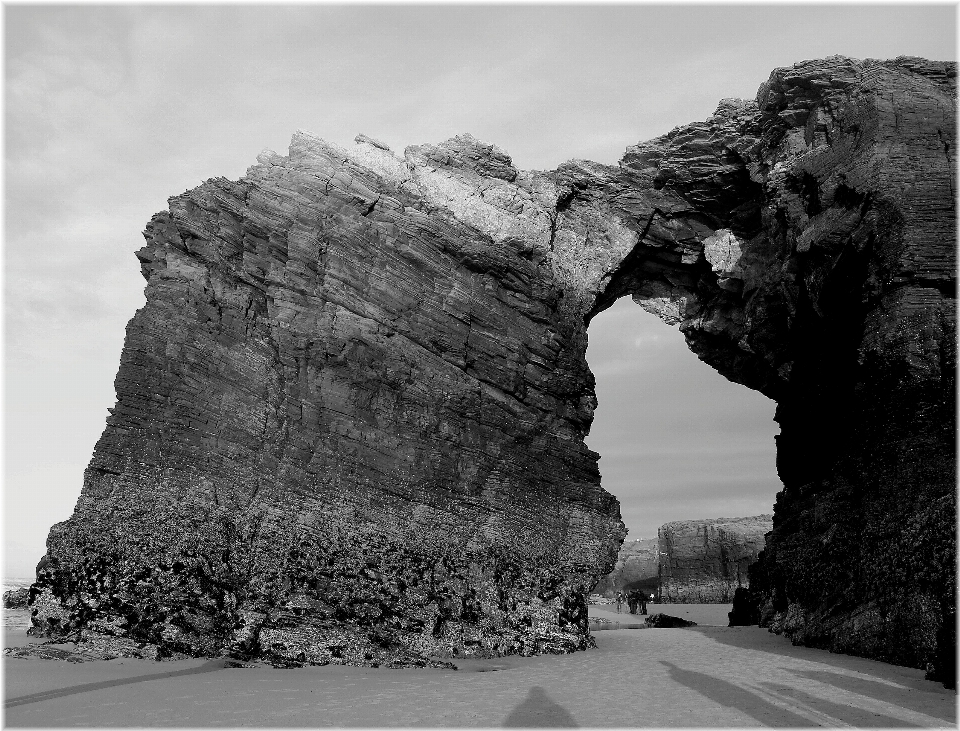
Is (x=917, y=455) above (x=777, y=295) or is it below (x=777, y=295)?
below

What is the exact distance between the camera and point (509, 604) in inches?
767

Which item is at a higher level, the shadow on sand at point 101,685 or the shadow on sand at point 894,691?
the shadow on sand at point 894,691

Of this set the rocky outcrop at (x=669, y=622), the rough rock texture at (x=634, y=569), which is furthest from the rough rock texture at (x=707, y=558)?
the rocky outcrop at (x=669, y=622)

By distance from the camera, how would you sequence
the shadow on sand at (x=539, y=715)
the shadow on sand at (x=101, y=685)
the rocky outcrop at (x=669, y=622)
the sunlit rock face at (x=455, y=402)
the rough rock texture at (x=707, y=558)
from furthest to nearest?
the rough rock texture at (x=707, y=558)
the rocky outcrop at (x=669, y=622)
the sunlit rock face at (x=455, y=402)
the shadow on sand at (x=101, y=685)
the shadow on sand at (x=539, y=715)

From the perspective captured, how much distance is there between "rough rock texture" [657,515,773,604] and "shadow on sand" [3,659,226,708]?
127 feet

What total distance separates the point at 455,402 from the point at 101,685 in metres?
10.8

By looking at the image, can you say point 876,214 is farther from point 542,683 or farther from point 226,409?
point 226,409

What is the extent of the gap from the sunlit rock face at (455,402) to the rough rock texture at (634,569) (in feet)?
102

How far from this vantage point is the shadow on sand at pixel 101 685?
1200cm

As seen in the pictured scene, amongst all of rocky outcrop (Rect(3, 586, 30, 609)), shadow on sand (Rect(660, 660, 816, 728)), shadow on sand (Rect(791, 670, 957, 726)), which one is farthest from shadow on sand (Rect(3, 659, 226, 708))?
rocky outcrop (Rect(3, 586, 30, 609))

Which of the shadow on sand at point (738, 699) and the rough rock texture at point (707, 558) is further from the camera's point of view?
the rough rock texture at point (707, 558)

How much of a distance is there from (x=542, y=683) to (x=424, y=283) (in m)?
11.4

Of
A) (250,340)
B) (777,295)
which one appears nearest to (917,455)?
(777,295)

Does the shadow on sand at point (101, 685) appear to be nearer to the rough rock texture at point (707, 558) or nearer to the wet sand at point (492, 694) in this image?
the wet sand at point (492, 694)
